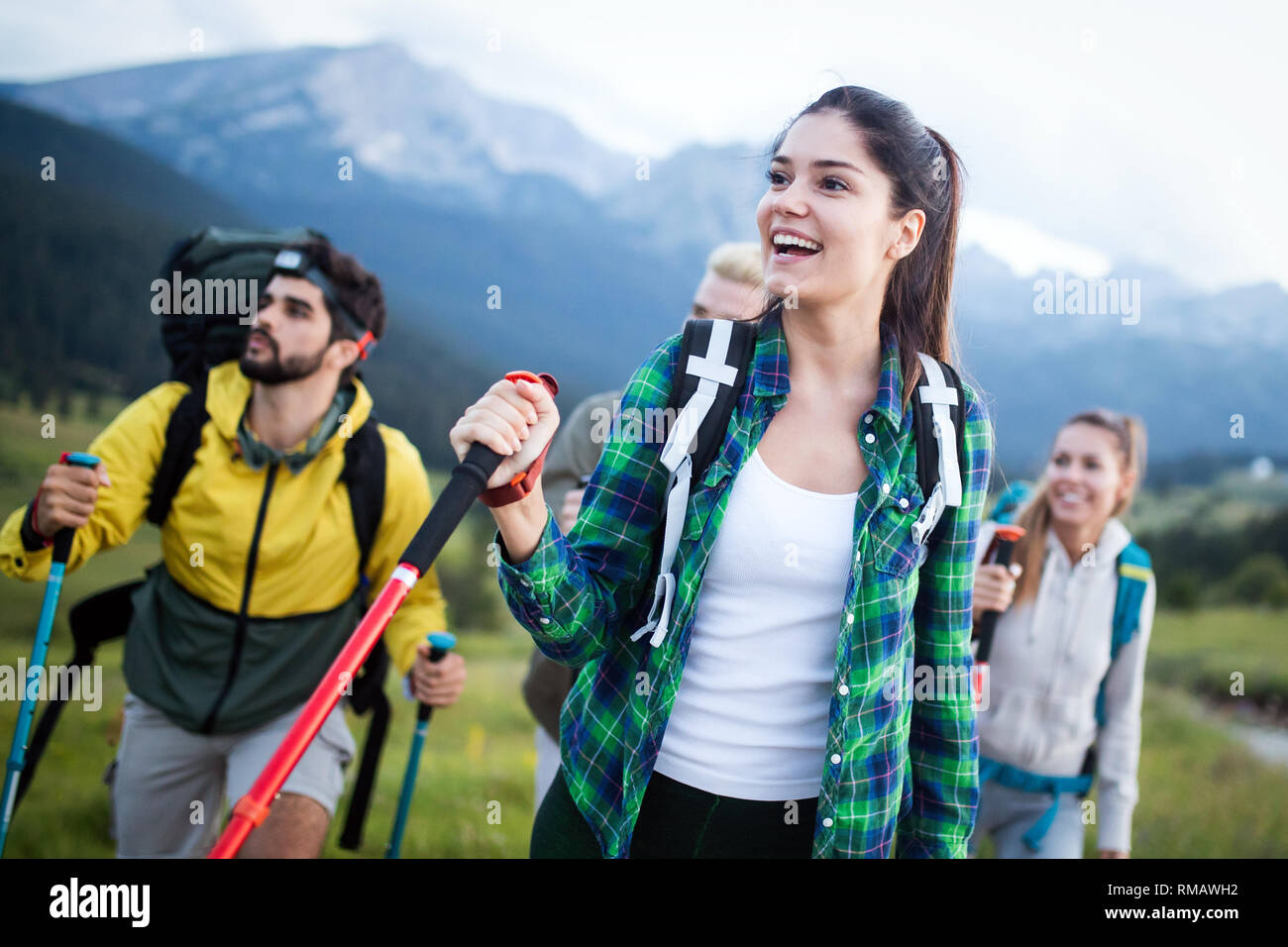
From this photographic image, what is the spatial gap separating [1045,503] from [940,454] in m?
2.33

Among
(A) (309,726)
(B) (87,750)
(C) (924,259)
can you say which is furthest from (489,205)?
(A) (309,726)

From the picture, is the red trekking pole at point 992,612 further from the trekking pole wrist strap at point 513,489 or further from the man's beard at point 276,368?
the man's beard at point 276,368

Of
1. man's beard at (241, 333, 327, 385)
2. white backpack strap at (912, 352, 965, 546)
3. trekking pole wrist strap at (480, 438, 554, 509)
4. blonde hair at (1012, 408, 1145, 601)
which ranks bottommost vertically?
trekking pole wrist strap at (480, 438, 554, 509)

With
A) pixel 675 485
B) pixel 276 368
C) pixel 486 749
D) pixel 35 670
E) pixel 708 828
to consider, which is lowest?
pixel 708 828

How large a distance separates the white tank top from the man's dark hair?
2383mm

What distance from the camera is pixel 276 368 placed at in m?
3.51

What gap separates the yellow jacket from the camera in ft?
10.8

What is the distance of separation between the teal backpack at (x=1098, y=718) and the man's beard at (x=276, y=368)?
110 inches

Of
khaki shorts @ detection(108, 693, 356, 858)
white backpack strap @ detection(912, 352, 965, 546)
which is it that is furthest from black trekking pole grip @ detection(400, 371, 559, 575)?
khaki shorts @ detection(108, 693, 356, 858)

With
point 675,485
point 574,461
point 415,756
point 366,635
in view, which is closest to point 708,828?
point 675,485

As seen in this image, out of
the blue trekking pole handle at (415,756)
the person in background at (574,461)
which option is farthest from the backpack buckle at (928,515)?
the blue trekking pole handle at (415,756)

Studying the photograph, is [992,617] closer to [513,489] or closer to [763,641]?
[763,641]

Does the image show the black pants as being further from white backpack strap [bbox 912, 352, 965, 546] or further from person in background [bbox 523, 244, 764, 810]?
person in background [bbox 523, 244, 764, 810]

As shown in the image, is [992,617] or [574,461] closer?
[992,617]
